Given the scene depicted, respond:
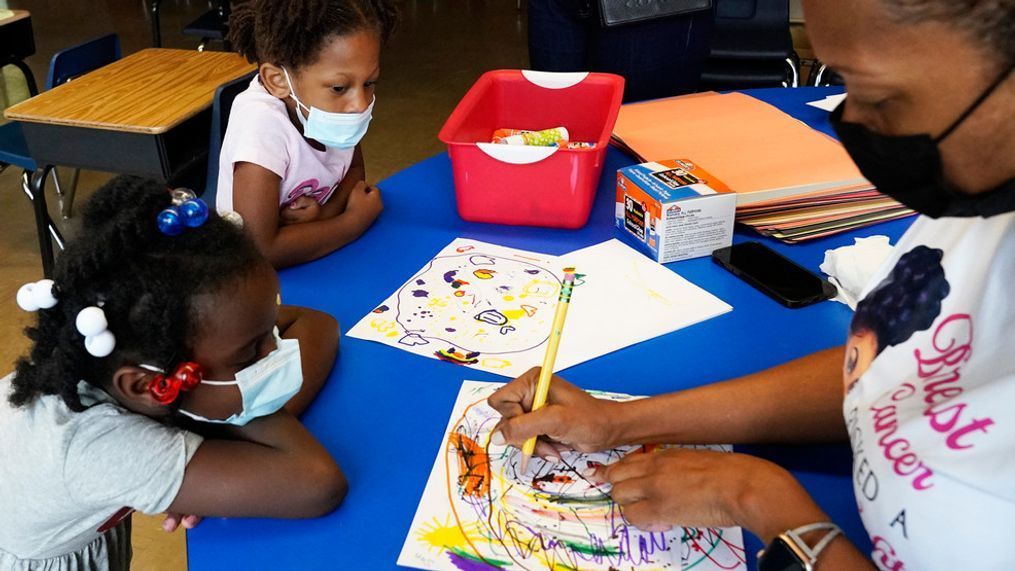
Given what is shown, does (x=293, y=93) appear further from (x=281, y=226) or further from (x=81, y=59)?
(x=81, y=59)

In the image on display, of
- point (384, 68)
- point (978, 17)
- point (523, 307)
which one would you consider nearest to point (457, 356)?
point (523, 307)

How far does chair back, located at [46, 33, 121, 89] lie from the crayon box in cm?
200

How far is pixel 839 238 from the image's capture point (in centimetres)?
134

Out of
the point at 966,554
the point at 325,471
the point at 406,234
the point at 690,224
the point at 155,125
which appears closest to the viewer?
the point at 966,554

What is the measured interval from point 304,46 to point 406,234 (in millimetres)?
375

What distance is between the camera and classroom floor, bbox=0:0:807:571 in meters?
2.58

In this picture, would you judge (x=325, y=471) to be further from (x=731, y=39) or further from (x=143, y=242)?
(x=731, y=39)

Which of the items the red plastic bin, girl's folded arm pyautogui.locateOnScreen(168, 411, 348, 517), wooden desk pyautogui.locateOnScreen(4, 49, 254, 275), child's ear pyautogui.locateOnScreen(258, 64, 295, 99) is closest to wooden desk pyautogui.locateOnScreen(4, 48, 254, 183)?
wooden desk pyautogui.locateOnScreen(4, 49, 254, 275)

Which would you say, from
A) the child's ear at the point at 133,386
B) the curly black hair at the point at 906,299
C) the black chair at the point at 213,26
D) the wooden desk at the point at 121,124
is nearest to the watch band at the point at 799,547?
the curly black hair at the point at 906,299

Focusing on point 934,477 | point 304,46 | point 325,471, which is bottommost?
point 325,471

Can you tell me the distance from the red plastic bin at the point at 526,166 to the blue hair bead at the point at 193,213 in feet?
1.71

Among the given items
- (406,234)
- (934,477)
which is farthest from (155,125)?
(934,477)

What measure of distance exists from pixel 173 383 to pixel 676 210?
741mm

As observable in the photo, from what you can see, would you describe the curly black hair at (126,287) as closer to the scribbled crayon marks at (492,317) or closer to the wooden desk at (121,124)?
the scribbled crayon marks at (492,317)
